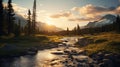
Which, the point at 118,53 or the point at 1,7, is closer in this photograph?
the point at 118,53

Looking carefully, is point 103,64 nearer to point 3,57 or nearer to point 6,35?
point 3,57

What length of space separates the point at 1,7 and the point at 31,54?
30967mm

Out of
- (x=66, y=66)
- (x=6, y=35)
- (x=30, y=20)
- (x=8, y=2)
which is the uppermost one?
(x=8, y=2)

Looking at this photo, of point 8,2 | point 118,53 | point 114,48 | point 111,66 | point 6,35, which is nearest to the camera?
point 111,66

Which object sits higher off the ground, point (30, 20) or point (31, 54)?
point (30, 20)

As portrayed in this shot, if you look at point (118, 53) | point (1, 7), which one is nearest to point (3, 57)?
point (118, 53)

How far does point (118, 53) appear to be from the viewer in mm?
41250

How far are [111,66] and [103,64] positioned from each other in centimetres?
156

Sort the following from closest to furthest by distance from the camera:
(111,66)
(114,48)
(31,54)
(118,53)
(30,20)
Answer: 1. (111,66)
2. (118,53)
3. (114,48)
4. (31,54)
5. (30,20)

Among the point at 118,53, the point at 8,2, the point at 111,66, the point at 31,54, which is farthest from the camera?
the point at 8,2

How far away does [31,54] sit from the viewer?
167 feet

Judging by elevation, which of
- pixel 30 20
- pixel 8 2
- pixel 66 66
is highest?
pixel 8 2

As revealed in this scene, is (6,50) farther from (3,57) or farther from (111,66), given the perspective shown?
(111,66)

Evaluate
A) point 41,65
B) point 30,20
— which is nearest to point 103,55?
point 41,65
